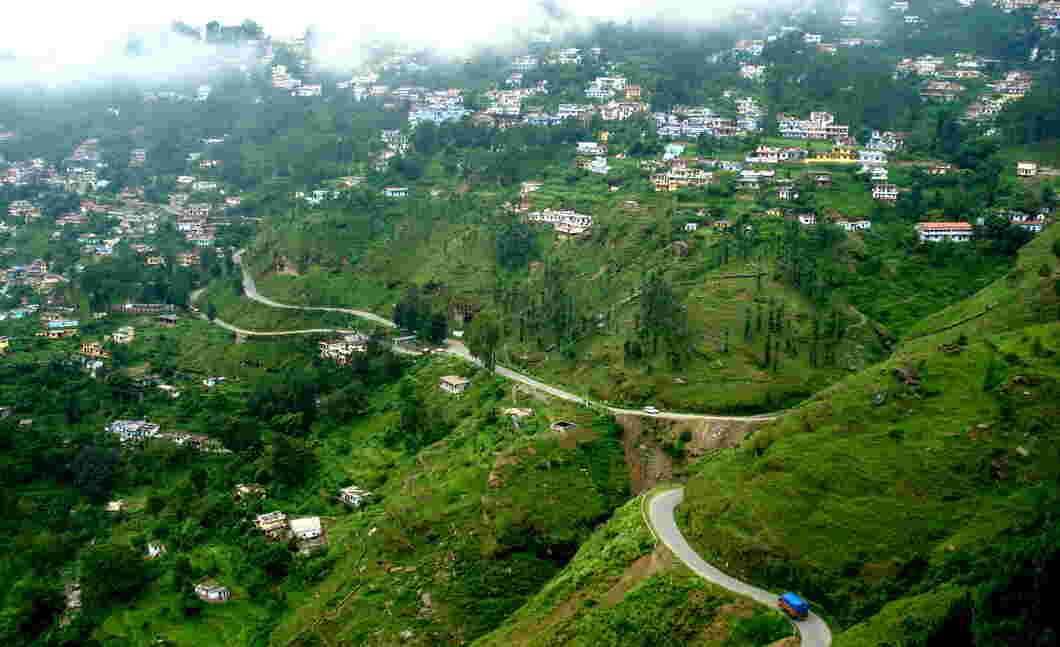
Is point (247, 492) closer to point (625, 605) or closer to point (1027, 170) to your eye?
point (625, 605)

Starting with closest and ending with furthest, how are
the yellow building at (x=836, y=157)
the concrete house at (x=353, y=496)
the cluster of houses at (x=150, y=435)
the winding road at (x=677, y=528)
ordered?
the winding road at (x=677, y=528)
the concrete house at (x=353, y=496)
the cluster of houses at (x=150, y=435)
the yellow building at (x=836, y=157)

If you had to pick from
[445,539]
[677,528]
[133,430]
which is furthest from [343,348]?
[677,528]

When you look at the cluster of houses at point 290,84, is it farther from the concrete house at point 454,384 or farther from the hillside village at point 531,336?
the concrete house at point 454,384

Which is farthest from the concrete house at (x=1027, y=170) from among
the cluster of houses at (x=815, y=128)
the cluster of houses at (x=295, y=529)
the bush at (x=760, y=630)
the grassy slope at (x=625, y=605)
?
the cluster of houses at (x=295, y=529)

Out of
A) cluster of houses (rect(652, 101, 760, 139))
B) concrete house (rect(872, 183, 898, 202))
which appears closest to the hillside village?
cluster of houses (rect(652, 101, 760, 139))

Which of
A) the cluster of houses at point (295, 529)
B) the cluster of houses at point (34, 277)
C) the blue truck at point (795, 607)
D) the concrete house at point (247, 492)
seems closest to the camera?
the blue truck at point (795, 607)

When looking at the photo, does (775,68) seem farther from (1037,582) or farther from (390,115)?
(1037,582)

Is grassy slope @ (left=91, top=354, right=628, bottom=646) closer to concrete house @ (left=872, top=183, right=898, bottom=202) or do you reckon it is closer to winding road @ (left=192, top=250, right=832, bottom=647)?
winding road @ (left=192, top=250, right=832, bottom=647)
